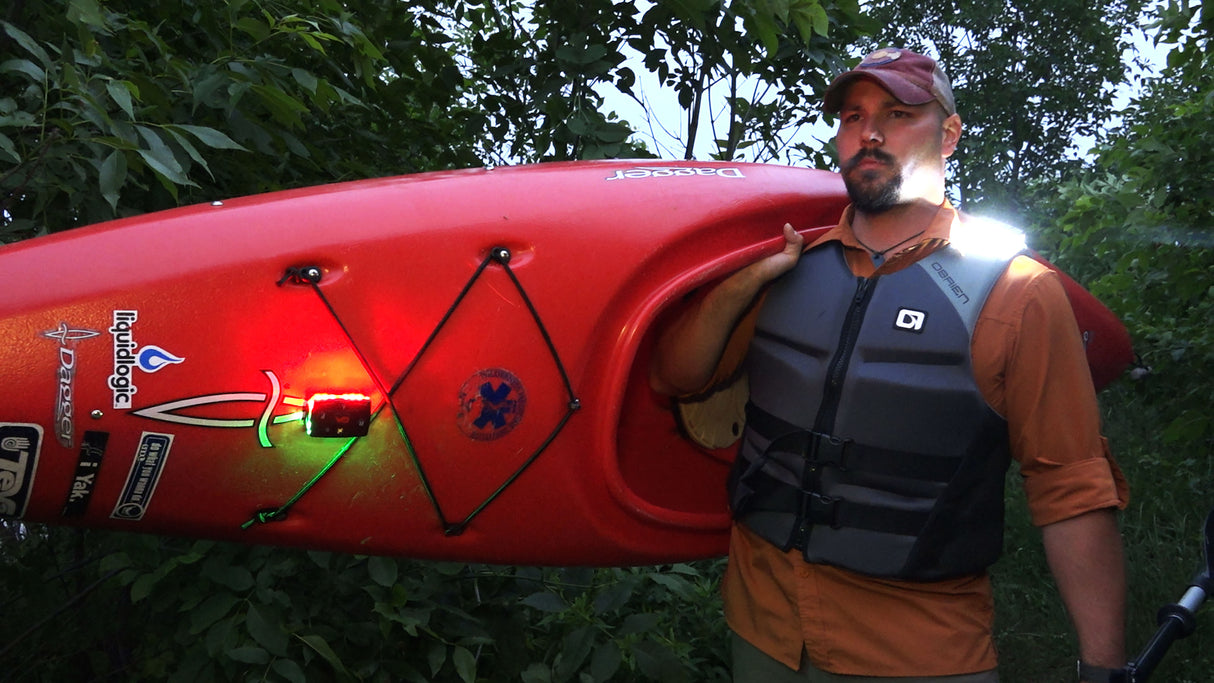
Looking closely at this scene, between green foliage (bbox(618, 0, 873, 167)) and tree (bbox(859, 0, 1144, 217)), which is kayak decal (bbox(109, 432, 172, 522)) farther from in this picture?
tree (bbox(859, 0, 1144, 217))

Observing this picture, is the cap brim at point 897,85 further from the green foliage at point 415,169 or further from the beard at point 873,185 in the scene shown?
the green foliage at point 415,169

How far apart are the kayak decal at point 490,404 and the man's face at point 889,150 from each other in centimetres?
76

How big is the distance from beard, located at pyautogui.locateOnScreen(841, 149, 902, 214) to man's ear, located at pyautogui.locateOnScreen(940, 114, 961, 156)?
14 cm

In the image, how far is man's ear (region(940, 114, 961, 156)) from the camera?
2023 mm

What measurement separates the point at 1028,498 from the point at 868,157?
65 centimetres

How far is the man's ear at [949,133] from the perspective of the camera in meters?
2.02

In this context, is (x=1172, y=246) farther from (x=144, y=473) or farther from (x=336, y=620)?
(x=144, y=473)

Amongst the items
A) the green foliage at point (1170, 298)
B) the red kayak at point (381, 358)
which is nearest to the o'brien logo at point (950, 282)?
the red kayak at point (381, 358)

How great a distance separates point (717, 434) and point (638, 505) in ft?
0.76

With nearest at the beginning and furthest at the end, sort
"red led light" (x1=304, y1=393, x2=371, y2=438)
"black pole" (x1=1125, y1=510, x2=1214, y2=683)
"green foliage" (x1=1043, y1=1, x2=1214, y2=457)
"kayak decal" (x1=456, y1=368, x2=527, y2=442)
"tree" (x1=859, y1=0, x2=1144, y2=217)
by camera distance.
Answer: "black pole" (x1=1125, y1=510, x2=1214, y2=683) → "red led light" (x1=304, y1=393, x2=371, y2=438) → "kayak decal" (x1=456, y1=368, x2=527, y2=442) → "green foliage" (x1=1043, y1=1, x2=1214, y2=457) → "tree" (x1=859, y1=0, x2=1144, y2=217)

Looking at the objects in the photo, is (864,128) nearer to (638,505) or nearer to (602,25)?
(638,505)

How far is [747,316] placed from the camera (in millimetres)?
2145

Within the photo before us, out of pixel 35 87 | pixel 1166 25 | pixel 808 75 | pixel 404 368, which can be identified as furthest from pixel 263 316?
pixel 1166 25

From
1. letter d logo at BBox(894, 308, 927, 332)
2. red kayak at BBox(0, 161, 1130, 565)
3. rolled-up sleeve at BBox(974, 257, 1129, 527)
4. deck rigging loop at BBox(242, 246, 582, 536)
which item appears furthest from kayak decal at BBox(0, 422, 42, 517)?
rolled-up sleeve at BBox(974, 257, 1129, 527)
